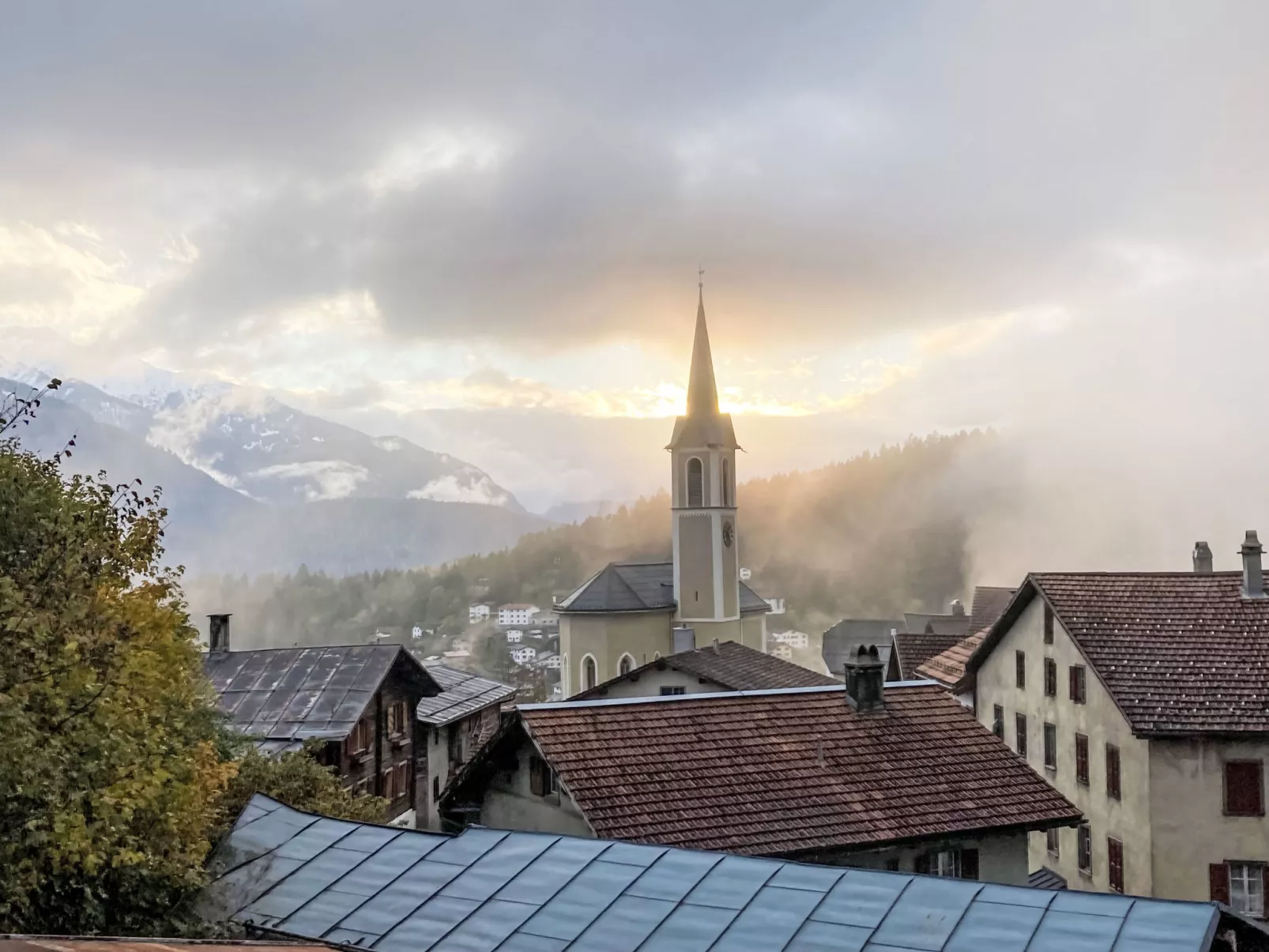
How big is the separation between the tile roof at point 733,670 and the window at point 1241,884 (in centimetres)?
1557

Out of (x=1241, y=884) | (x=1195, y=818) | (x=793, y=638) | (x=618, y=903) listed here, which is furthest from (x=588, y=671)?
(x=793, y=638)

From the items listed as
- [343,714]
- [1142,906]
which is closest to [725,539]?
[343,714]

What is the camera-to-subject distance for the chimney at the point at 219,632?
123 ft

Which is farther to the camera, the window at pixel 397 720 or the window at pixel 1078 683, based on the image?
the window at pixel 397 720

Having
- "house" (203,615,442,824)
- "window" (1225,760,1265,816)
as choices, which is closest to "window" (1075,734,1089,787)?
"window" (1225,760,1265,816)

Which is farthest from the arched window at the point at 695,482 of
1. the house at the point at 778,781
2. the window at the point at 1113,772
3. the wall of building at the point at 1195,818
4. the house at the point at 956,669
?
the house at the point at 778,781

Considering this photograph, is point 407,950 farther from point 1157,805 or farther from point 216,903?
point 1157,805

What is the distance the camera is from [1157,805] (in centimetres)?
2800

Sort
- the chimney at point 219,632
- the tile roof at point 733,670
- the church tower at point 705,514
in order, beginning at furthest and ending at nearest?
the church tower at point 705,514
the tile roof at point 733,670
the chimney at point 219,632

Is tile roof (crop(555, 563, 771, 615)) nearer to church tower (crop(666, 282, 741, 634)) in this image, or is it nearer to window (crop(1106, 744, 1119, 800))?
church tower (crop(666, 282, 741, 634))

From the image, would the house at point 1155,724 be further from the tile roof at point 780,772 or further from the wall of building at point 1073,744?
the tile roof at point 780,772

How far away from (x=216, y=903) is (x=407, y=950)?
135 inches

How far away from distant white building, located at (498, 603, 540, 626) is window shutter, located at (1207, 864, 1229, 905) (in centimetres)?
14240

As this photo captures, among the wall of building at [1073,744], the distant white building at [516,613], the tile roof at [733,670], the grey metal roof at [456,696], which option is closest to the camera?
the wall of building at [1073,744]
